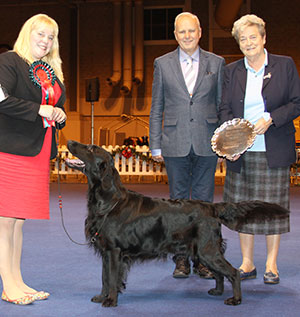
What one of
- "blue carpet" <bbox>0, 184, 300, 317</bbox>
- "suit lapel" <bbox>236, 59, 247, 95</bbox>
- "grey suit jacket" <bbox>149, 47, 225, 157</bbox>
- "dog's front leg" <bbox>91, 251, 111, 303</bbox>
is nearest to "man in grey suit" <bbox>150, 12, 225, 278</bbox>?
"grey suit jacket" <bbox>149, 47, 225, 157</bbox>

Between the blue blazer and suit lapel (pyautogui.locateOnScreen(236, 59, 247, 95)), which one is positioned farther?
suit lapel (pyautogui.locateOnScreen(236, 59, 247, 95))

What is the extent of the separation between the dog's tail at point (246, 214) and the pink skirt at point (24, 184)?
1.03 meters

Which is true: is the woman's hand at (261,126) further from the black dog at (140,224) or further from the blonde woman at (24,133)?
the blonde woman at (24,133)

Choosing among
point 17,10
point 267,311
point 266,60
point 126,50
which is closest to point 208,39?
point 126,50

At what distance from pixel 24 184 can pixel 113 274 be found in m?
0.71

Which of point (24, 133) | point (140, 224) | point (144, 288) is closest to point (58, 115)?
point (24, 133)

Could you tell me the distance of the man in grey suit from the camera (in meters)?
3.13

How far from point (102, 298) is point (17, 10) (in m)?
17.0

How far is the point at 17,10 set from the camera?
57.4 ft

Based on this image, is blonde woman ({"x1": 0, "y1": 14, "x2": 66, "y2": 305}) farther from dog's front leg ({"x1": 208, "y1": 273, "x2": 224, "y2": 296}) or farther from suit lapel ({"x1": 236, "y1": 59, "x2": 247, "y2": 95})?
suit lapel ({"x1": 236, "y1": 59, "x2": 247, "y2": 95})

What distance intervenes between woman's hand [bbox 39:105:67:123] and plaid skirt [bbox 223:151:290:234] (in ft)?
4.26

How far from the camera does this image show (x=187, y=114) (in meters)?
3.14

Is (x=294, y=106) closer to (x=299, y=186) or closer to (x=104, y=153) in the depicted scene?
(x=104, y=153)

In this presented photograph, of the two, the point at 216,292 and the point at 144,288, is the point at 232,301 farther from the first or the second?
the point at 144,288
